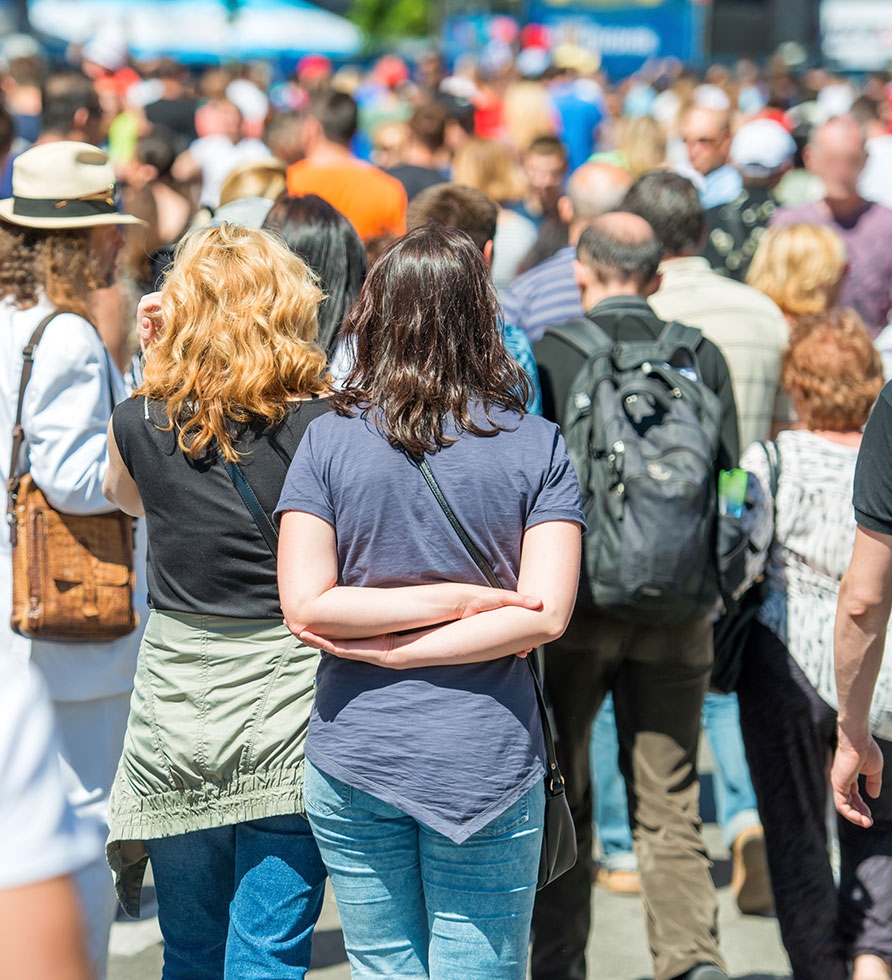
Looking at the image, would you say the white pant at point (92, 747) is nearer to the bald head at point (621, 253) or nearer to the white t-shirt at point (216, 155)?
the bald head at point (621, 253)

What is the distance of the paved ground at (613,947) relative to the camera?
11.6 ft

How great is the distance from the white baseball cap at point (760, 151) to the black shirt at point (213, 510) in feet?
13.7

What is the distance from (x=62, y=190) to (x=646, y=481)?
1647 mm

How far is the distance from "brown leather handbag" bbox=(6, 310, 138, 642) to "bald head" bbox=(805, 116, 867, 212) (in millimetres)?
4083

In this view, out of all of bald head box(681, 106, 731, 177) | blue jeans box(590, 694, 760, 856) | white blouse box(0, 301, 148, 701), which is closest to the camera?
white blouse box(0, 301, 148, 701)

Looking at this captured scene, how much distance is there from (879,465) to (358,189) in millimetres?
3259

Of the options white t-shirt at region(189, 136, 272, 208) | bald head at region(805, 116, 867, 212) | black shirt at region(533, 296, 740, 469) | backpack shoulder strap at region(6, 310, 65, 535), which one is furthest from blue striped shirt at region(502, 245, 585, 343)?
white t-shirt at region(189, 136, 272, 208)

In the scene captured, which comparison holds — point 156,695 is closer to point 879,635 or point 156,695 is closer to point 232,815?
point 232,815

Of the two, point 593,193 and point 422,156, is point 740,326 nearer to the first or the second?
point 593,193

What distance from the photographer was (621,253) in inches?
136

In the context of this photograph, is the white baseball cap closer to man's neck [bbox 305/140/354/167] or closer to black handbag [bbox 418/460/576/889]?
man's neck [bbox 305/140/354/167]

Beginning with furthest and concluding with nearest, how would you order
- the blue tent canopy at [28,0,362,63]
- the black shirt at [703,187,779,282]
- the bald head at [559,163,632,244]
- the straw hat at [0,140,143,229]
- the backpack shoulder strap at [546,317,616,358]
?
the blue tent canopy at [28,0,362,63], the black shirt at [703,187,779,282], the bald head at [559,163,632,244], the backpack shoulder strap at [546,317,616,358], the straw hat at [0,140,143,229]

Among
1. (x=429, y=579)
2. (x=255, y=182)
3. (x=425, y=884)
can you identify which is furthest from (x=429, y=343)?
(x=255, y=182)

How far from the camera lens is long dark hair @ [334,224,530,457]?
225cm
